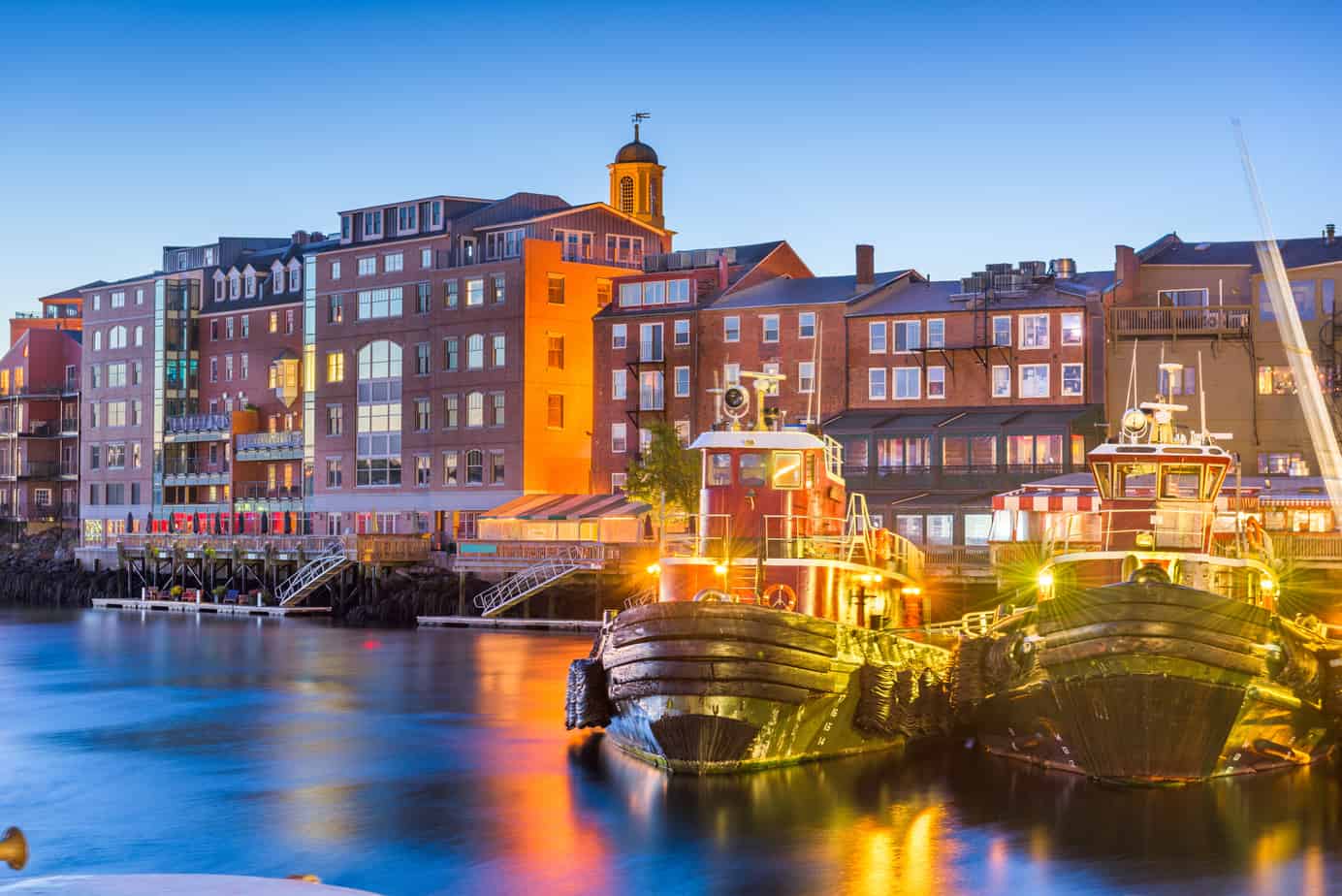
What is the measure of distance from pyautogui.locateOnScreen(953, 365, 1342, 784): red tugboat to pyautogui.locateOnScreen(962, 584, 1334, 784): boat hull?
0.08 ft

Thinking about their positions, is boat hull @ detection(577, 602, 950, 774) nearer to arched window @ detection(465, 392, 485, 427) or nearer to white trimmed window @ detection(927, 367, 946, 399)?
white trimmed window @ detection(927, 367, 946, 399)

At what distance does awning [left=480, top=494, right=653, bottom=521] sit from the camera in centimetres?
8156

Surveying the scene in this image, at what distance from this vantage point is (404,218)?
101000 millimetres

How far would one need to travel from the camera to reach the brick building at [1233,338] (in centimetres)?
6969

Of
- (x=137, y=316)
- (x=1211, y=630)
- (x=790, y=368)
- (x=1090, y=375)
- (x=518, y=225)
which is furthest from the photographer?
(x=137, y=316)

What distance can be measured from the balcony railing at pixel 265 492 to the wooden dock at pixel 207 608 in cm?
1343

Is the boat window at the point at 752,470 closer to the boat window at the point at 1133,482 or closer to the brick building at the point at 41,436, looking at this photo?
the boat window at the point at 1133,482

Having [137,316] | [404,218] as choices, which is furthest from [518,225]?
[137,316]

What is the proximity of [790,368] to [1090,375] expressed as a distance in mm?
15019

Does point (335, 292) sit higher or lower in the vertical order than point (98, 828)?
higher

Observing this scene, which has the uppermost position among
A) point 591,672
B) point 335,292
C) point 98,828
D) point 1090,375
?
point 335,292

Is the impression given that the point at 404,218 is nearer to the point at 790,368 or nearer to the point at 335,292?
the point at 335,292

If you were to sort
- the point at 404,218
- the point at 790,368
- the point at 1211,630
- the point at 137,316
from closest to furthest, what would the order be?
the point at 1211,630
the point at 790,368
the point at 404,218
the point at 137,316

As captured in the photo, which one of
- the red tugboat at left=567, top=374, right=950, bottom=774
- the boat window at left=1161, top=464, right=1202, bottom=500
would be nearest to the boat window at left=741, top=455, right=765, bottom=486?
the red tugboat at left=567, top=374, right=950, bottom=774
